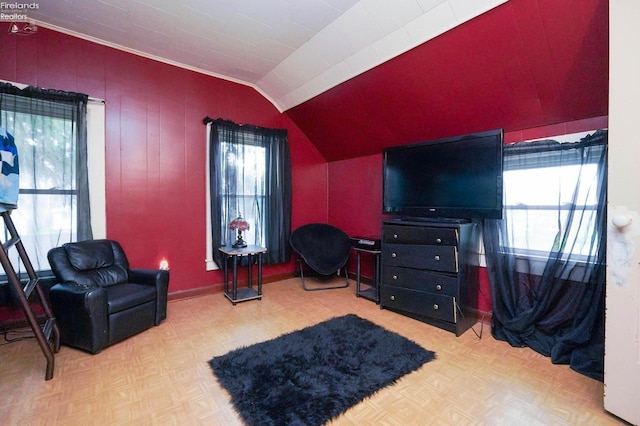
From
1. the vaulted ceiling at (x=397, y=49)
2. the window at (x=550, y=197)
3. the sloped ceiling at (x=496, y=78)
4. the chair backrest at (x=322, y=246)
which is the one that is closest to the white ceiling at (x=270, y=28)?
the vaulted ceiling at (x=397, y=49)

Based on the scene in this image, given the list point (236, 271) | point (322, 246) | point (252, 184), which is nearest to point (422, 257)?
point (322, 246)

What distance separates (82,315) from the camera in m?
2.11

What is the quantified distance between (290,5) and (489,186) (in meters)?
2.33

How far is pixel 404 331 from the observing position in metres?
2.56

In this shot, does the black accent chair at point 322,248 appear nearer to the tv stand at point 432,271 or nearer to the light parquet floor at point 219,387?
the tv stand at point 432,271

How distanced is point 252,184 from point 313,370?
8.29ft

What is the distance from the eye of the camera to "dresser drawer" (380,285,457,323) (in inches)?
99.5

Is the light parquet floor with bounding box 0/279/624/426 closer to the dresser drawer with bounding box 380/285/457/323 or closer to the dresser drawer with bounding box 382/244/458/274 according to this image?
the dresser drawer with bounding box 380/285/457/323

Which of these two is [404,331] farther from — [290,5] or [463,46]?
[290,5]

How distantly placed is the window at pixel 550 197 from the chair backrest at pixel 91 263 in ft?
12.4

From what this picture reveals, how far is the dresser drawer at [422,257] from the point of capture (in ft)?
8.29

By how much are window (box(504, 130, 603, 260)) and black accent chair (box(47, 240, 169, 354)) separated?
11.2ft

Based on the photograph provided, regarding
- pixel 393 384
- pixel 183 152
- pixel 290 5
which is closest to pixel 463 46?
pixel 290 5

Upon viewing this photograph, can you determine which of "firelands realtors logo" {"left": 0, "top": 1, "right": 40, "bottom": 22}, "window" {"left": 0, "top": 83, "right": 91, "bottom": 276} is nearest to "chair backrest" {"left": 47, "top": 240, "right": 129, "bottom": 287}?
"window" {"left": 0, "top": 83, "right": 91, "bottom": 276}
